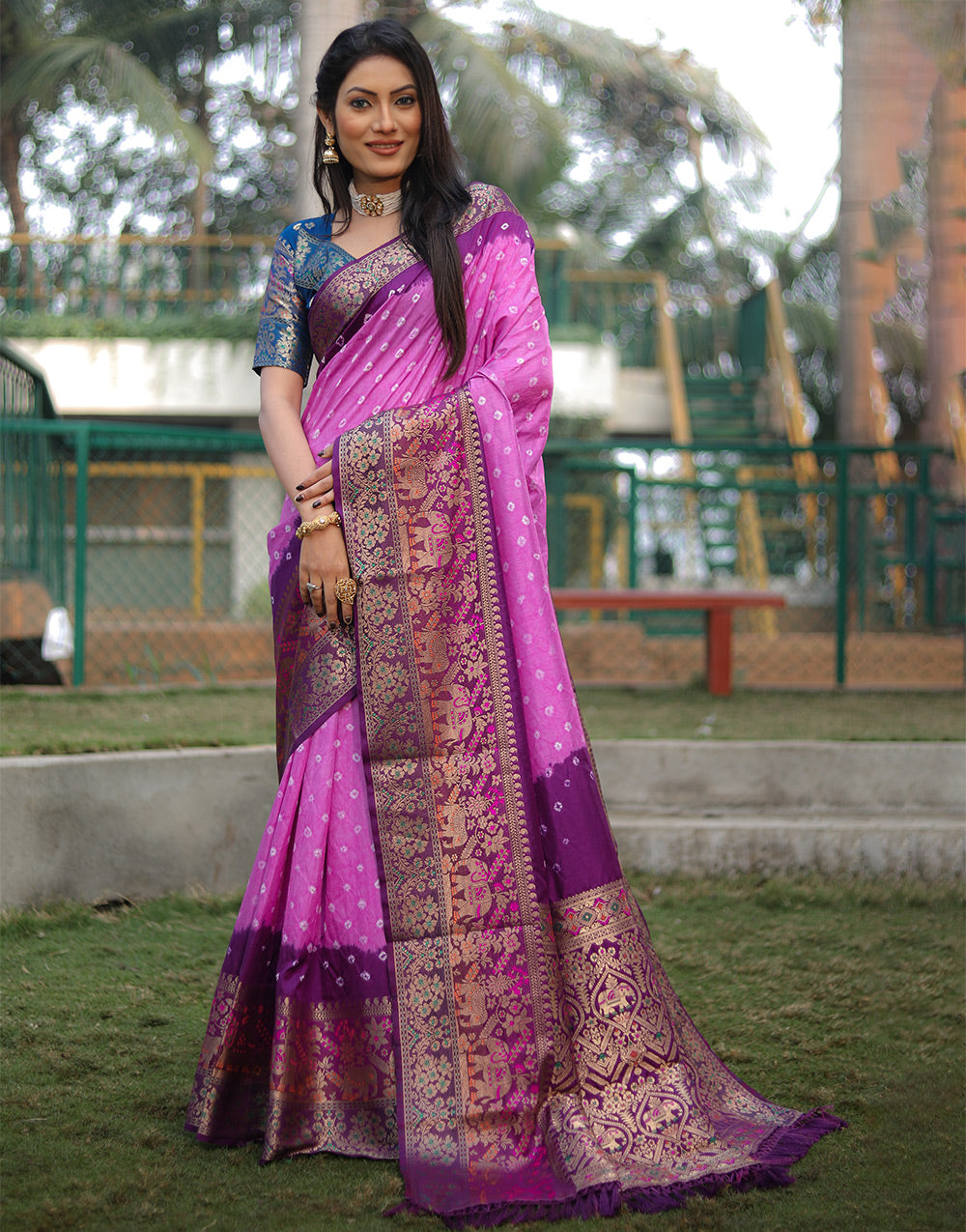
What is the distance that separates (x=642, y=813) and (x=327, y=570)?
2326 mm

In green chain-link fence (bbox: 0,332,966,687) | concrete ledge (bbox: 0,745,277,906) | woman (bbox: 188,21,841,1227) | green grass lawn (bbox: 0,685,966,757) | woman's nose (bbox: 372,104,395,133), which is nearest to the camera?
woman (bbox: 188,21,841,1227)

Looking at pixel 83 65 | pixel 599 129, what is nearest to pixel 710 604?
pixel 83 65

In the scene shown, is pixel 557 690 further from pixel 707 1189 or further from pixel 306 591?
pixel 707 1189

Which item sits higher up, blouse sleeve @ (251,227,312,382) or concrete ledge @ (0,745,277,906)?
blouse sleeve @ (251,227,312,382)

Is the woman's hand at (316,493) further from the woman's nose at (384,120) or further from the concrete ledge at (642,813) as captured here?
the concrete ledge at (642,813)

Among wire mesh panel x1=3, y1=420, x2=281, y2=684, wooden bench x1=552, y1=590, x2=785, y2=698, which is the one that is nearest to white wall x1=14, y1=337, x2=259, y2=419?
wire mesh panel x1=3, y1=420, x2=281, y2=684

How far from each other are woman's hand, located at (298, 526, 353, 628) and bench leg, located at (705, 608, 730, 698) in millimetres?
4260

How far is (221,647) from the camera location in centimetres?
726

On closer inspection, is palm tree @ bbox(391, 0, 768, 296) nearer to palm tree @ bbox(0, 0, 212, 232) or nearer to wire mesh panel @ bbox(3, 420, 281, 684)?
palm tree @ bbox(0, 0, 212, 232)

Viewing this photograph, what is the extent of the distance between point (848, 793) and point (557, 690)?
2.48 meters

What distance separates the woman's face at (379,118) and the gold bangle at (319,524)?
24.9 inches

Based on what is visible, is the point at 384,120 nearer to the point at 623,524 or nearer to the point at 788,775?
A: the point at 788,775

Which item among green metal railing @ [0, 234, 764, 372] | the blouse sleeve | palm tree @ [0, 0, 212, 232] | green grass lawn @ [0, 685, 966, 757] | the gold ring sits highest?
palm tree @ [0, 0, 212, 232]

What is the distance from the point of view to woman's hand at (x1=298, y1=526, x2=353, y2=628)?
2107mm
